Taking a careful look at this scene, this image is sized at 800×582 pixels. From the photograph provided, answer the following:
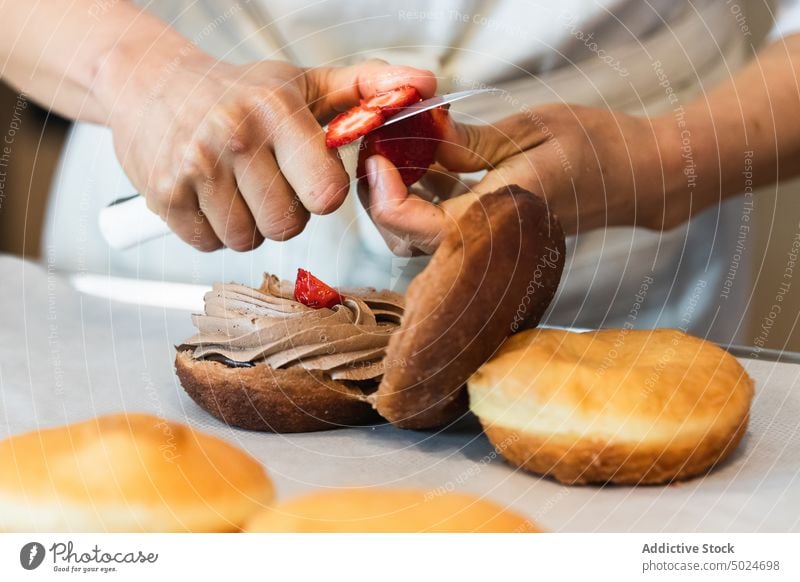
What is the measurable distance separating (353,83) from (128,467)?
1.42 ft

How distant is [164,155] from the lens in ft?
2.80

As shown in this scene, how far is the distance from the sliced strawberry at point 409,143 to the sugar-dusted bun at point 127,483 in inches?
12.1

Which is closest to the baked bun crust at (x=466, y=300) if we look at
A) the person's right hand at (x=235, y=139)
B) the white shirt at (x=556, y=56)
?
the person's right hand at (x=235, y=139)

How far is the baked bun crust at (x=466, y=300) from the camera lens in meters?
0.68

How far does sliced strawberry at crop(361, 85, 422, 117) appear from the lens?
767 millimetres

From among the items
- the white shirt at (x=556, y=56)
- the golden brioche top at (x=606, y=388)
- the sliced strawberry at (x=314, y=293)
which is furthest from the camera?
the white shirt at (x=556, y=56)

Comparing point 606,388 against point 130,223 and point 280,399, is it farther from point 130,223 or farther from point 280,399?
point 130,223

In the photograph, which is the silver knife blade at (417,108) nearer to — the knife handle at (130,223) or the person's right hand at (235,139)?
the person's right hand at (235,139)

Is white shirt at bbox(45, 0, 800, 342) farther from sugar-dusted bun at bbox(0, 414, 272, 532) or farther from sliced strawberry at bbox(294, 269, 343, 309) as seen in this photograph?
sugar-dusted bun at bbox(0, 414, 272, 532)

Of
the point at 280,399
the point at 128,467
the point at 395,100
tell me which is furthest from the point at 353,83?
the point at 128,467

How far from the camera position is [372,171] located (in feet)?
2.58

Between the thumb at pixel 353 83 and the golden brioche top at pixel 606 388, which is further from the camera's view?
the thumb at pixel 353 83

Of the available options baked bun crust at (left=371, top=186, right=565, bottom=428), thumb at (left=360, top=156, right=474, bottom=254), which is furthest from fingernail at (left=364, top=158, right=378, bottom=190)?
baked bun crust at (left=371, top=186, right=565, bottom=428)

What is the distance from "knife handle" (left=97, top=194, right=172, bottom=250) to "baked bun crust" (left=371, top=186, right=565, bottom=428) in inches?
14.7
